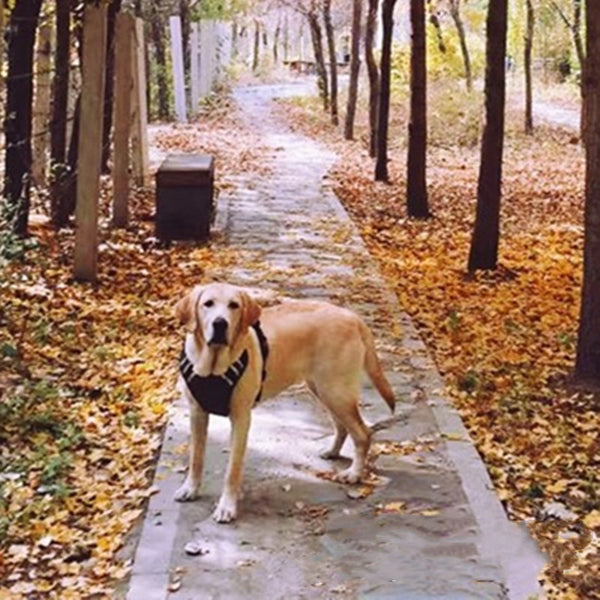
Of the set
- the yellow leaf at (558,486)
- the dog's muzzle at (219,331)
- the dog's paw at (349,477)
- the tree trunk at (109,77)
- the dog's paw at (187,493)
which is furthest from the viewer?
the tree trunk at (109,77)

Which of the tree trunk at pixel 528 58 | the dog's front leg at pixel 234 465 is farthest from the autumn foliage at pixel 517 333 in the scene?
the tree trunk at pixel 528 58

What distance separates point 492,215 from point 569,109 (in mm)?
27693

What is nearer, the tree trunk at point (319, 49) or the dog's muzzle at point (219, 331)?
the dog's muzzle at point (219, 331)

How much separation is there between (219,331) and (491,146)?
273 inches

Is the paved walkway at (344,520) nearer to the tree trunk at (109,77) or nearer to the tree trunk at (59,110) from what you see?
the tree trunk at (59,110)

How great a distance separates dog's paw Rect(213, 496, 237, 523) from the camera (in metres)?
5.36

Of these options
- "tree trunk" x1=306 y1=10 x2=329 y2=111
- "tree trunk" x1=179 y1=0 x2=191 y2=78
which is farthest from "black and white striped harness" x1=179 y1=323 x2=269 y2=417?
"tree trunk" x1=306 y1=10 x2=329 y2=111

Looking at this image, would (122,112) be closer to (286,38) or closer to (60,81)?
(60,81)

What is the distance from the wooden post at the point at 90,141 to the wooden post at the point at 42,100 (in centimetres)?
412

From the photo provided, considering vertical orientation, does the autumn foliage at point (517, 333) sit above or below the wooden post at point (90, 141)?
below

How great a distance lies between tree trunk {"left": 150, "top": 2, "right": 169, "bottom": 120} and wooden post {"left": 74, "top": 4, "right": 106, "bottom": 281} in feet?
68.9

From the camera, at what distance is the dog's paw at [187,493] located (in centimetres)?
560

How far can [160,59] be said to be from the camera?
32000 mm

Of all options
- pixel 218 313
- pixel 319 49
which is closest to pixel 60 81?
pixel 218 313
